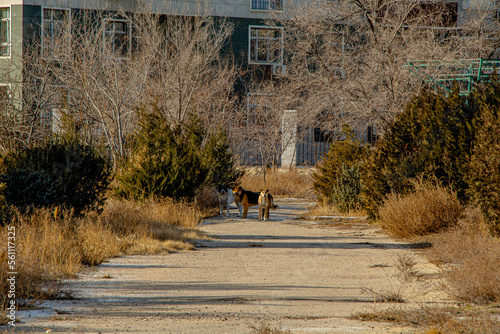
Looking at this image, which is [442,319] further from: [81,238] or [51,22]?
[51,22]

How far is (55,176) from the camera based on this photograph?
11836mm

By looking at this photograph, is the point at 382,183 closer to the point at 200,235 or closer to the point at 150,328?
the point at 200,235

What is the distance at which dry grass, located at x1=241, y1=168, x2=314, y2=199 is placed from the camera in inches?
971

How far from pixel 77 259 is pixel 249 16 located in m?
26.7

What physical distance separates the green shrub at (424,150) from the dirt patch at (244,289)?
1.83 metres

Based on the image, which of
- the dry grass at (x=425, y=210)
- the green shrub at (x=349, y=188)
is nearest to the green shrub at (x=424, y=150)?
the dry grass at (x=425, y=210)

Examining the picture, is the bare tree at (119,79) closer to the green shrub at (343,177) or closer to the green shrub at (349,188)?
the green shrub at (343,177)

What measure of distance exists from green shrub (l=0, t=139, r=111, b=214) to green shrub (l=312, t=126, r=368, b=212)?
24.5 feet

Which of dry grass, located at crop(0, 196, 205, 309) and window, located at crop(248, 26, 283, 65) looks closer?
dry grass, located at crop(0, 196, 205, 309)

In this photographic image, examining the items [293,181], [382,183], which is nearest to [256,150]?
[293,181]

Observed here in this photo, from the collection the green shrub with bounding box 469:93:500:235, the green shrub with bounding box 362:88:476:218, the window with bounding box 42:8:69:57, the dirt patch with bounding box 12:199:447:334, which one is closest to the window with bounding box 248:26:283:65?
the window with bounding box 42:8:69:57

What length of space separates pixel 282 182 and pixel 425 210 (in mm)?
14531

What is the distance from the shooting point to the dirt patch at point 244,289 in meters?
5.84

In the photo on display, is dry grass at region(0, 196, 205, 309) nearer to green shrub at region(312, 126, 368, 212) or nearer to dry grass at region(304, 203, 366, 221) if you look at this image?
dry grass at region(304, 203, 366, 221)
